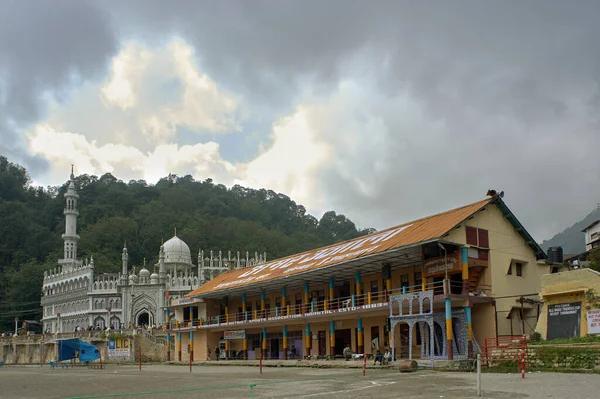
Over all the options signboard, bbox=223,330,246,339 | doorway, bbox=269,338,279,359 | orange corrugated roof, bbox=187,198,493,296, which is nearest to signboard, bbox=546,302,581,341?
orange corrugated roof, bbox=187,198,493,296

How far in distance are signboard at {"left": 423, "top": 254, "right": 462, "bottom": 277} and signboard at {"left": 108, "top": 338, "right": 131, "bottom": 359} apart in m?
31.8

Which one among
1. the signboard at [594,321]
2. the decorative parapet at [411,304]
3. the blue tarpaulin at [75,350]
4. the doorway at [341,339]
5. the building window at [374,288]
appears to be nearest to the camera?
the signboard at [594,321]

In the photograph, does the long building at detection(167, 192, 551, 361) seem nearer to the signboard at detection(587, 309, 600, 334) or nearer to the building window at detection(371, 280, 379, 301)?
the building window at detection(371, 280, 379, 301)

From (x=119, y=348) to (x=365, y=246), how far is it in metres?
28.7

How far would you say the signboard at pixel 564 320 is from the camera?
26.0 m

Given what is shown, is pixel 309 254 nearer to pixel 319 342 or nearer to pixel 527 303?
pixel 319 342

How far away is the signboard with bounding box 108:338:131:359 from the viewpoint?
53406 mm

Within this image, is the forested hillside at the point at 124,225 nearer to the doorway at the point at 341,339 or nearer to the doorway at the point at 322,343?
the doorway at the point at 322,343

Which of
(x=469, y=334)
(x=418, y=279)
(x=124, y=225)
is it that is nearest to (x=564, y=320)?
(x=469, y=334)

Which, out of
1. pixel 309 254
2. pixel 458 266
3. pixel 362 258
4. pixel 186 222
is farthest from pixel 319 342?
pixel 186 222

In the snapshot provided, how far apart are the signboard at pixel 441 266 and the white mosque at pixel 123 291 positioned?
120ft

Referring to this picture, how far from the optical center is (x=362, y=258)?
31.9 meters

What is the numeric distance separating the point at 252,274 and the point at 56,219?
80.6 metres

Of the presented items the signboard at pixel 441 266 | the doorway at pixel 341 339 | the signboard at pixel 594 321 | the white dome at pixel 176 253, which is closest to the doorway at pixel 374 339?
the doorway at pixel 341 339
